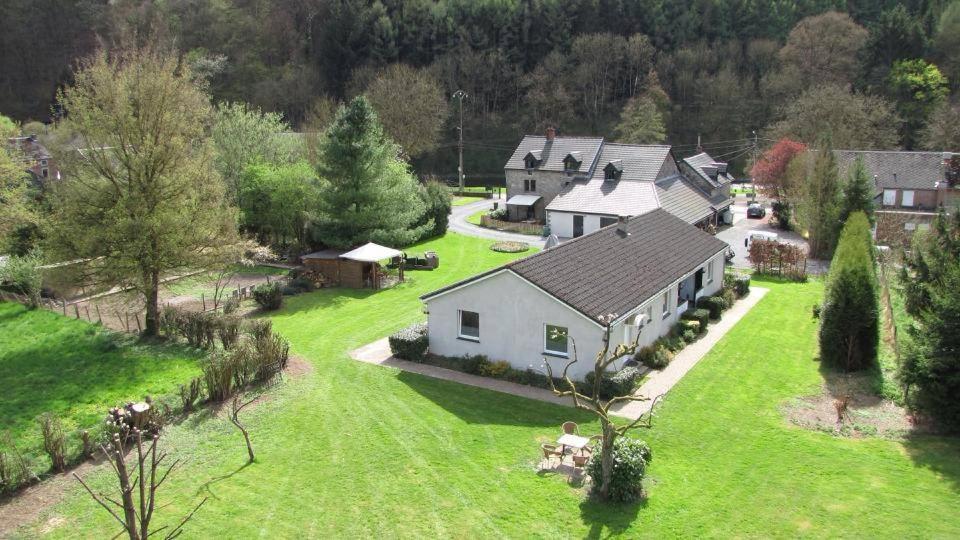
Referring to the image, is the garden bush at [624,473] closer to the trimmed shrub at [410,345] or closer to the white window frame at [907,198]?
the trimmed shrub at [410,345]

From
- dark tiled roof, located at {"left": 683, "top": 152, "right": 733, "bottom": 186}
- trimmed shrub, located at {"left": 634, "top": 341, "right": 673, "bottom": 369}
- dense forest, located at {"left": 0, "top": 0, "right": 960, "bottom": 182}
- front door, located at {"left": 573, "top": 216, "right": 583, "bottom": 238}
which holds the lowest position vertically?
trimmed shrub, located at {"left": 634, "top": 341, "right": 673, "bottom": 369}

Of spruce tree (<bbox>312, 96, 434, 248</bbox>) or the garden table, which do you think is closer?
the garden table

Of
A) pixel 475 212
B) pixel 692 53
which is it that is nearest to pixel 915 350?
pixel 475 212

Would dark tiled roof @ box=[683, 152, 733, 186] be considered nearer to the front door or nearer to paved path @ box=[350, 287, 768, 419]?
the front door

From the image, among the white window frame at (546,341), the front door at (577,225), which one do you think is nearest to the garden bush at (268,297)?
the white window frame at (546,341)

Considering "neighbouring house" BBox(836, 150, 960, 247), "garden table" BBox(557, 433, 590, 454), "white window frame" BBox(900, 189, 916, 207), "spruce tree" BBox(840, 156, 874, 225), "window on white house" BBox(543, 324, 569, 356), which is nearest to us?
"garden table" BBox(557, 433, 590, 454)

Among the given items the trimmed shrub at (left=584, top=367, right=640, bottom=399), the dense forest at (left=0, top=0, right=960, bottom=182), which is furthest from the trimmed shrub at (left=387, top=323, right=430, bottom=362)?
the dense forest at (left=0, top=0, right=960, bottom=182)
